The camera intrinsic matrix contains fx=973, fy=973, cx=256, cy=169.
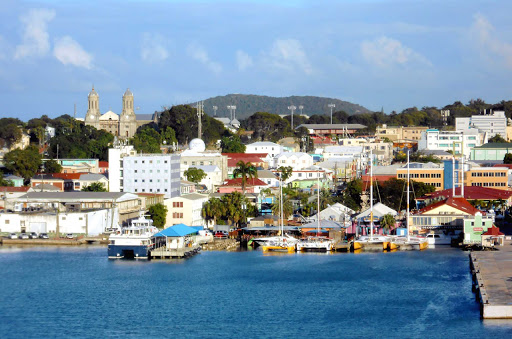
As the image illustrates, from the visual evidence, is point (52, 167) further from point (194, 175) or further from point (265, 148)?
point (265, 148)

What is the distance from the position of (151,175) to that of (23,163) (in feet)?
54.2

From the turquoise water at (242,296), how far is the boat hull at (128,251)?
769mm

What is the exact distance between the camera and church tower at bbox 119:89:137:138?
108m

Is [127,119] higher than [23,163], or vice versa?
[127,119]

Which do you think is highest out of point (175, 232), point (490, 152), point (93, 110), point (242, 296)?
point (93, 110)

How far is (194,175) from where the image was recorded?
61.3 metres

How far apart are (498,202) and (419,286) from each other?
72.9 feet

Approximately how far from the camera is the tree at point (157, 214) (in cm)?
4884

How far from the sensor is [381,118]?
13250 centimetres

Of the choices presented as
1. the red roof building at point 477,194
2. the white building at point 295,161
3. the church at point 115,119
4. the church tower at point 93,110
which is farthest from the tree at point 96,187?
the church tower at point 93,110

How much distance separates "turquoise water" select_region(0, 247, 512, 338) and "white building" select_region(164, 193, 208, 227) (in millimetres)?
7037

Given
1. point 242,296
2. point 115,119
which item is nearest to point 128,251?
point 242,296

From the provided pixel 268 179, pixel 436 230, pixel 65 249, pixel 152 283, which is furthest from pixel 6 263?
pixel 268 179

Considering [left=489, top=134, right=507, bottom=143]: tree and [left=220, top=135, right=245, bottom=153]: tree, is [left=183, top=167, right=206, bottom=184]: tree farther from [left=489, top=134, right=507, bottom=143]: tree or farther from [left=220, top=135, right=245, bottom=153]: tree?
[left=489, top=134, right=507, bottom=143]: tree
